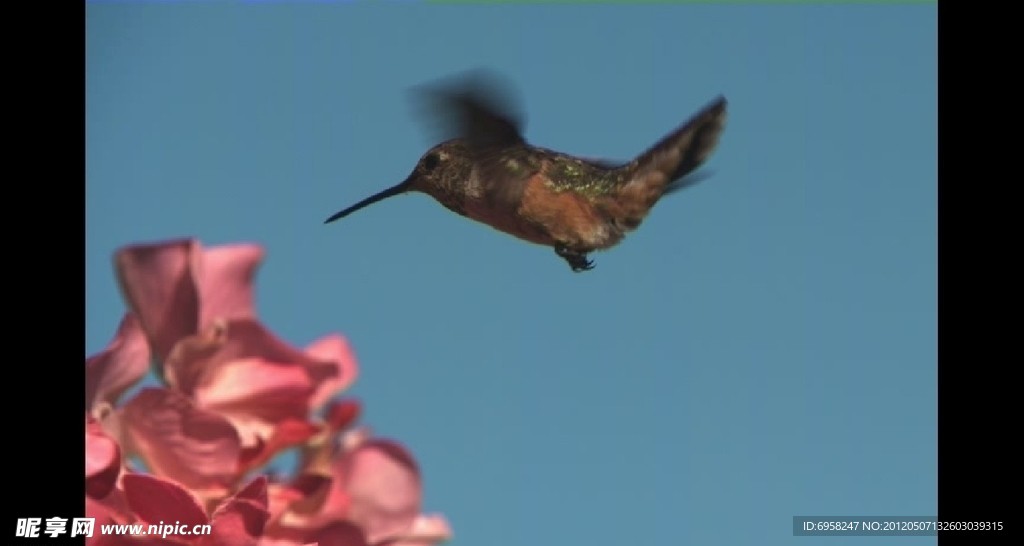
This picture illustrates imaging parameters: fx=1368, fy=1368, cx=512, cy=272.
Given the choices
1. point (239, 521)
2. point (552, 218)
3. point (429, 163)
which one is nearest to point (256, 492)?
point (239, 521)

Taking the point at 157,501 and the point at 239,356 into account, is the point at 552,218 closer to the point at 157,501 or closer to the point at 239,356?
the point at 239,356

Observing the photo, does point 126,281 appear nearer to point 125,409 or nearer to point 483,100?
point 125,409

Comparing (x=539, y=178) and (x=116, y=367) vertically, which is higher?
(x=539, y=178)

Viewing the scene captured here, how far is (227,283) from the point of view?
0.62 m

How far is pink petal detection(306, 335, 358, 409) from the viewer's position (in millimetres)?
647

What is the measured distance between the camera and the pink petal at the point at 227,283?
23.7 inches

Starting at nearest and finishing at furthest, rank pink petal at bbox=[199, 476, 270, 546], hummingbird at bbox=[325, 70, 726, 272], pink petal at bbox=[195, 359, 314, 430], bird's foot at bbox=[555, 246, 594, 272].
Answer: pink petal at bbox=[199, 476, 270, 546] → pink petal at bbox=[195, 359, 314, 430] → hummingbird at bbox=[325, 70, 726, 272] → bird's foot at bbox=[555, 246, 594, 272]

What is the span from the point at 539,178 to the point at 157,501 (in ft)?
1.61

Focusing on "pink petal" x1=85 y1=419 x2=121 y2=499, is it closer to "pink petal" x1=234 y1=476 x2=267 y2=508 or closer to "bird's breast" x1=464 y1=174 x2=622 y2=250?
"pink petal" x1=234 y1=476 x2=267 y2=508

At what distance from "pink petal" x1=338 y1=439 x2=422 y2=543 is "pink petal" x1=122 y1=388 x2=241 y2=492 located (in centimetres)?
11

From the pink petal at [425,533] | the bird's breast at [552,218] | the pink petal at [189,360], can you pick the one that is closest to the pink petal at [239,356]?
the pink petal at [189,360]

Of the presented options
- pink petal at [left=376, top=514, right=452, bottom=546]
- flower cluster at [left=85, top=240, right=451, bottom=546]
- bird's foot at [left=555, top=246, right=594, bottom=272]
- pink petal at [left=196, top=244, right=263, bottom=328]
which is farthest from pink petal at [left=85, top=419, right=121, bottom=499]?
bird's foot at [left=555, top=246, right=594, bottom=272]
